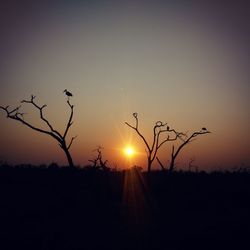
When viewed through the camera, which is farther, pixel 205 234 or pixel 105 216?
pixel 105 216

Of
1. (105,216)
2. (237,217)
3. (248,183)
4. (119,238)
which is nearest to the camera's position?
(119,238)

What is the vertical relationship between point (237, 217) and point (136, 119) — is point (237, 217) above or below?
below

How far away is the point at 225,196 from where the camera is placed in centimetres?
3253

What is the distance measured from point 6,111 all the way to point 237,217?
51.9 feet

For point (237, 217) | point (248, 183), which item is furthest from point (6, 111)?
point (248, 183)

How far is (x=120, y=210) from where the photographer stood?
85.9 feet

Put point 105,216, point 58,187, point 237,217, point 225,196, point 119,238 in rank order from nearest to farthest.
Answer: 1. point 119,238
2. point 105,216
3. point 237,217
4. point 58,187
5. point 225,196

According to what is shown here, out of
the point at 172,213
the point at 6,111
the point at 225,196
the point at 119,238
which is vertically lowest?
the point at 119,238

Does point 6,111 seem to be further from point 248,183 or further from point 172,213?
point 248,183

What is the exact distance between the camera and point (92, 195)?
27.5 metres

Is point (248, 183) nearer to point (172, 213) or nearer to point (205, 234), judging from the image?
point (172, 213)

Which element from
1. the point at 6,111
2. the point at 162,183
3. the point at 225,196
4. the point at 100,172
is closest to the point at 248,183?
the point at 225,196

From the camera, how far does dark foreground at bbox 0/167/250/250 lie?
20.5 meters

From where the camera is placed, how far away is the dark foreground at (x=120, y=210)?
20.5 meters
